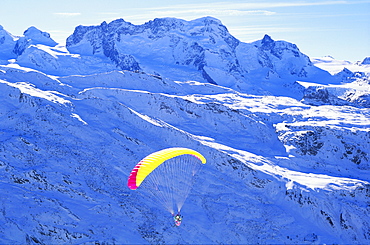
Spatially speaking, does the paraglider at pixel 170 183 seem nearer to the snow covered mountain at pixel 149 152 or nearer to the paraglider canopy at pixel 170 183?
the paraglider canopy at pixel 170 183

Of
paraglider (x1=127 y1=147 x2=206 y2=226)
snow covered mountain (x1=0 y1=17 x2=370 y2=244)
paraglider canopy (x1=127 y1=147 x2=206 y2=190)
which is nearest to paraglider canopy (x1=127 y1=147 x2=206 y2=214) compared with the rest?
paraglider (x1=127 y1=147 x2=206 y2=226)

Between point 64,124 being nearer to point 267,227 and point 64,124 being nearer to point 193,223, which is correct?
point 193,223

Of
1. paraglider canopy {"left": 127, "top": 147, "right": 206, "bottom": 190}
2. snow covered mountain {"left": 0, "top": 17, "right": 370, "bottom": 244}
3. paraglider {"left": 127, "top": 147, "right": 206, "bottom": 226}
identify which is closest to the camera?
paraglider canopy {"left": 127, "top": 147, "right": 206, "bottom": 190}

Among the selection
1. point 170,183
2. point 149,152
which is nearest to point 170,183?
point 170,183

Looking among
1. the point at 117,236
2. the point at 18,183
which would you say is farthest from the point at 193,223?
the point at 18,183

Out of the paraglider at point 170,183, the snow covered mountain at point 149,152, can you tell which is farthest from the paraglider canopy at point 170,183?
the snow covered mountain at point 149,152

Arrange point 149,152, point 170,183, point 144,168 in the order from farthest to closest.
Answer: point 149,152
point 170,183
point 144,168

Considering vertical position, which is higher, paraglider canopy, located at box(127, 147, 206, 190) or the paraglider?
paraglider canopy, located at box(127, 147, 206, 190)

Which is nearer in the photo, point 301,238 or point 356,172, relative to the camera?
point 301,238

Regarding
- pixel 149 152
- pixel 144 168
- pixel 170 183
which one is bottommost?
pixel 170 183

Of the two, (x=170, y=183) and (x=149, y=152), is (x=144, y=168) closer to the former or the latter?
(x=170, y=183)

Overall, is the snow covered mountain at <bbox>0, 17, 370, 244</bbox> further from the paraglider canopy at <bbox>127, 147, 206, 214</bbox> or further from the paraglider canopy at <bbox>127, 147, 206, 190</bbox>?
the paraglider canopy at <bbox>127, 147, 206, 190</bbox>
